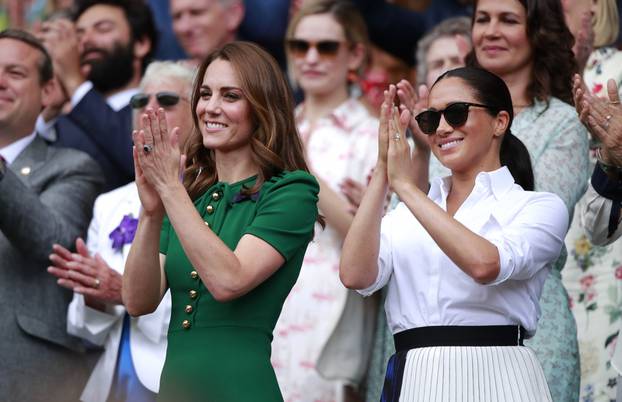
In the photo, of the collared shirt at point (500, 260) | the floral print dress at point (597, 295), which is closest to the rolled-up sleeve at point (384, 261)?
the collared shirt at point (500, 260)

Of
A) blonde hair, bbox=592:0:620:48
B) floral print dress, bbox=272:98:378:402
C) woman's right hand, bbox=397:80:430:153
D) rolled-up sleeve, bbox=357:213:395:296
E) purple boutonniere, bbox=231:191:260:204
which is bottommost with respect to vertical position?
floral print dress, bbox=272:98:378:402

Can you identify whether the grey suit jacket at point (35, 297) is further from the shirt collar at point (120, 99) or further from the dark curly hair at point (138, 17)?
the dark curly hair at point (138, 17)

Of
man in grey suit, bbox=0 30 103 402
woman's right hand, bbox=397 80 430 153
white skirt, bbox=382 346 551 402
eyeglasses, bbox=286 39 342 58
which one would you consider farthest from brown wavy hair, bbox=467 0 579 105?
man in grey suit, bbox=0 30 103 402

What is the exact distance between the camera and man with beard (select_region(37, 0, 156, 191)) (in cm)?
650

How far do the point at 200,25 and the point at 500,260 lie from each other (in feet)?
14.4

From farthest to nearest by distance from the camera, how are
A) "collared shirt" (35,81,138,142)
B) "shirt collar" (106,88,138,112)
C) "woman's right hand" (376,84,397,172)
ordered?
"shirt collar" (106,88,138,112), "collared shirt" (35,81,138,142), "woman's right hand" (376,84,397,172)

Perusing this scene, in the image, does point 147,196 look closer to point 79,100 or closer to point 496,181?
point 496,181

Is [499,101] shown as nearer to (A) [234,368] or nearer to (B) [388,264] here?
(B) [388,264]

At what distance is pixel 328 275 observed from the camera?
239 inches

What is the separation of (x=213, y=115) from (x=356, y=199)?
67.6 inches

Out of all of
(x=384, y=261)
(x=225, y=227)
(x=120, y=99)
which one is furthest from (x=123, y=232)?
(x=120, y=99)

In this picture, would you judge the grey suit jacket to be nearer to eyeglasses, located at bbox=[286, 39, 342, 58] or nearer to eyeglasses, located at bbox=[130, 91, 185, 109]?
eyeglasses, located at bbox=[130, 91, 185, 109]

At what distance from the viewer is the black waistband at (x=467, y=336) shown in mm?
3926

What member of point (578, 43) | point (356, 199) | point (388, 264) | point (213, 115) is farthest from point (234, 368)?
point (578, 43)
